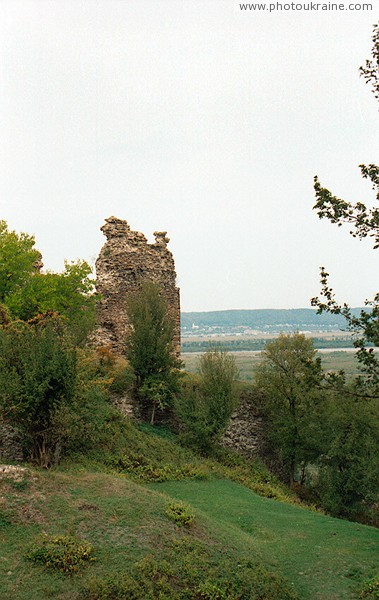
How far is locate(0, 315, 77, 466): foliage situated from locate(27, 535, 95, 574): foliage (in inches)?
189

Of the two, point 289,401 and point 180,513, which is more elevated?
point 289,401

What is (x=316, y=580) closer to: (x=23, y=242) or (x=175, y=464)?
(x=175, y=464)

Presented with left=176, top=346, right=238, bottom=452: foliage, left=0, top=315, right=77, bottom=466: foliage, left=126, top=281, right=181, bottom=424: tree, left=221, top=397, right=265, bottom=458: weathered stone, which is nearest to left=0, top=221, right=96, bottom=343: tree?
left=126, top=281, right=181, bottom=424: tree

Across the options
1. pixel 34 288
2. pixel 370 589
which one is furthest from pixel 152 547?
pixel 34 288

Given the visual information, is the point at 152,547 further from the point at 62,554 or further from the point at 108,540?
the point at 62,554

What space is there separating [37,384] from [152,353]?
1032 centimetres

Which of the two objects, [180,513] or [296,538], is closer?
[180,513]

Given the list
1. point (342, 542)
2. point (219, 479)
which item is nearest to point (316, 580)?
point (342, 542)

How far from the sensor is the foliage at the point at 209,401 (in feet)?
76.0

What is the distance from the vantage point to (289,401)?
26.5 meters

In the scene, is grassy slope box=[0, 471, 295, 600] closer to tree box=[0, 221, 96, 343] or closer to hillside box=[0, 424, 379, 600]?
hillside box=[0, 424, 379, 600]

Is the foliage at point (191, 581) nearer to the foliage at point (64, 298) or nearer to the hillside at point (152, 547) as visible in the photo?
the hillside at point (152, 547)

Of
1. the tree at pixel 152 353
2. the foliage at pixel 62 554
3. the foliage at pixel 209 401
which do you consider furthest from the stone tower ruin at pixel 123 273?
the foliage at pixel 62 554

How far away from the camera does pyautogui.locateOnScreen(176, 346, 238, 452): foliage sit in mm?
23172
